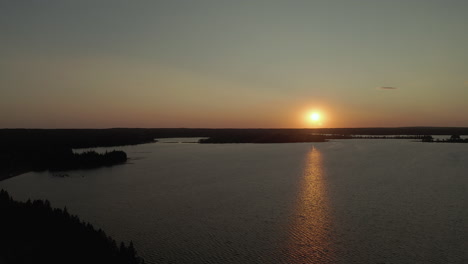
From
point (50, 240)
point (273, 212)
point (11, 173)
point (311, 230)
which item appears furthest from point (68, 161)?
point (311, 230)

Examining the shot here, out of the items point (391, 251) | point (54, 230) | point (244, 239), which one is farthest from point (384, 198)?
point (54, 230)

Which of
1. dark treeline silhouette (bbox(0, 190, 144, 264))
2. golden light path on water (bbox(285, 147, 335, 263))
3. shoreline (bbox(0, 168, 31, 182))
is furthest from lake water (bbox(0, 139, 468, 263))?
dark treeline silhouette (bbox(0, 190, 144, 264))

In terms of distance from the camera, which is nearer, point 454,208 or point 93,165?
point 454,208

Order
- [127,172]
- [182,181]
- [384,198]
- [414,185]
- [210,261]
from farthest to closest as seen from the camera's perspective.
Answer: [127,172]
[182,181]
[414,185]
[384,198]
[210,261]

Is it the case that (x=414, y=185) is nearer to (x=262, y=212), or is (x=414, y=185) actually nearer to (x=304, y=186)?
(x=304, y=186)

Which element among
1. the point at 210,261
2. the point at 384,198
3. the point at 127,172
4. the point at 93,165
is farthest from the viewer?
the point at 93,165

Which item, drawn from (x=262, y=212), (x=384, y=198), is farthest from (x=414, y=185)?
(x=262, y=212)
